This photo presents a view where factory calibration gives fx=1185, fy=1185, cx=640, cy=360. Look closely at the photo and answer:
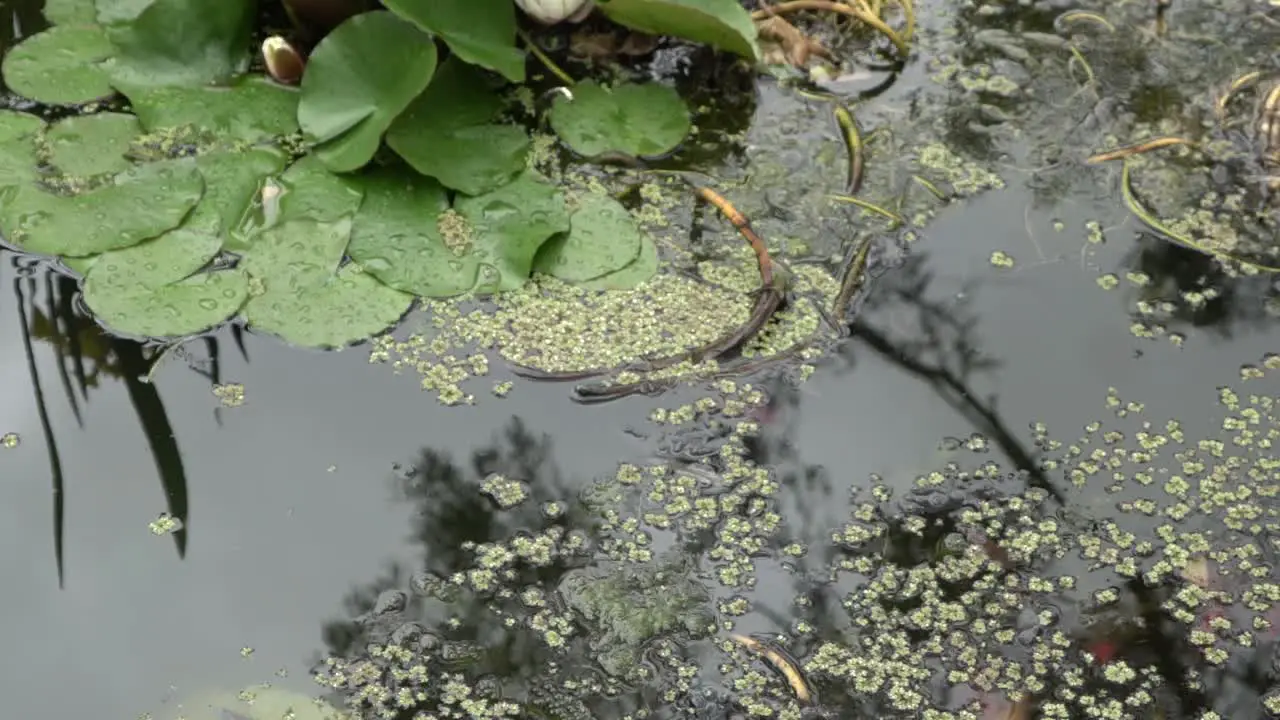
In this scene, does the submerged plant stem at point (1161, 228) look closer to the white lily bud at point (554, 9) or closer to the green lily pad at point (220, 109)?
the white lily bud at point (554, 9)

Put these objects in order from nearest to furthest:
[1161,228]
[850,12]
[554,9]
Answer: [1161,228], [554,9], [850,12]

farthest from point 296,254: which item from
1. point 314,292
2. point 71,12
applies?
point 71,12

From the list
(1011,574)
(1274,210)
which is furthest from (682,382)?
(1274,210)

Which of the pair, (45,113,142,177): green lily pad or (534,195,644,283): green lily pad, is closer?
(534,195,644,283): green lily pad

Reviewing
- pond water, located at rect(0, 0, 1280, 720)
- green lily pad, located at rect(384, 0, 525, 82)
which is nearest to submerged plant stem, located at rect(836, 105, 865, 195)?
pond water, located at rect(0, 0, 1280, 720)

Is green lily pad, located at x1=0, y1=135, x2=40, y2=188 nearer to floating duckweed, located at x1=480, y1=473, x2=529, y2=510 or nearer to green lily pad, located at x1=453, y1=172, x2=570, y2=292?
green lily pad, located at x1=453, y1=172, x2=570, y2=292

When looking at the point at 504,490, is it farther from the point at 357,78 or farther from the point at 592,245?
the point at 357,78
